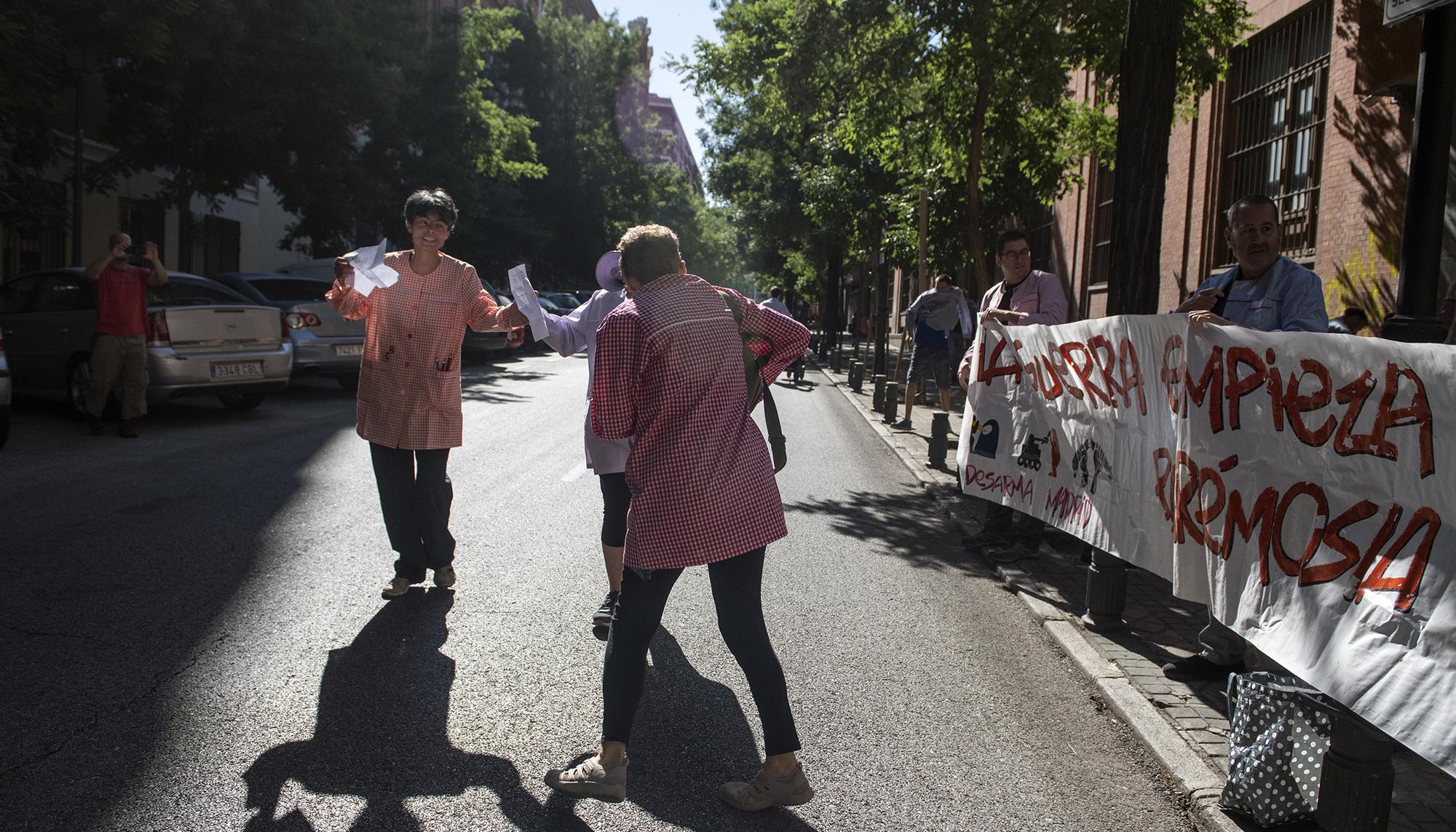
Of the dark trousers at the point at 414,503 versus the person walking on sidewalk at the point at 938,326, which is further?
the person walking on sidewalk at the point at 938,326

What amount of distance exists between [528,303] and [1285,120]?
12.6 meters

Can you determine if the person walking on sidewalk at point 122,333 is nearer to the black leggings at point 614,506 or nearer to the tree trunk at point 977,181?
the black leggings at point 614,506

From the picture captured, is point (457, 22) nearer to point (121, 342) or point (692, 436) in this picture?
point (121, 342)

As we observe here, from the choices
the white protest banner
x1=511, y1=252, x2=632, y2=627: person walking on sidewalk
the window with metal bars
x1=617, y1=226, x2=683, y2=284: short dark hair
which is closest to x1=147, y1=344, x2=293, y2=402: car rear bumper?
x1=511, y1=252, x2=632, y2=627: person walking on sidewalk

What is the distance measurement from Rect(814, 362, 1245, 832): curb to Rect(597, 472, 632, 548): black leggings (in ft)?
6.68

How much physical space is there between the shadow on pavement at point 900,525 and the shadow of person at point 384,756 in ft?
11.5

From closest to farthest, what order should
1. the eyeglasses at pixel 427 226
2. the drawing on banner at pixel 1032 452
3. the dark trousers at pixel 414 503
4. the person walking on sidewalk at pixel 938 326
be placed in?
the eyeglasses at pixel 427 226 < the dark trousers at pixel 414 503 < the drawing on banner at pixel 1032 452 < the person walking on sidewalk at pixel 938 326

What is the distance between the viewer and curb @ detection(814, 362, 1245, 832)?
12.0 ft

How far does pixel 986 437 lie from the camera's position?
7.38 meters

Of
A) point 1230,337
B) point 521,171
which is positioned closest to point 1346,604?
point 1230,337

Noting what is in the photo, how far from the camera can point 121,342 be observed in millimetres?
11102

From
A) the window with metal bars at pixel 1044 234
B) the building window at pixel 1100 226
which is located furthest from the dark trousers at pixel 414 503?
the window with metal bars at pixel 1044 234

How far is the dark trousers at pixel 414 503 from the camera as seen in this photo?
5566 mm

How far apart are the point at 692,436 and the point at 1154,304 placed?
17.6 feet
